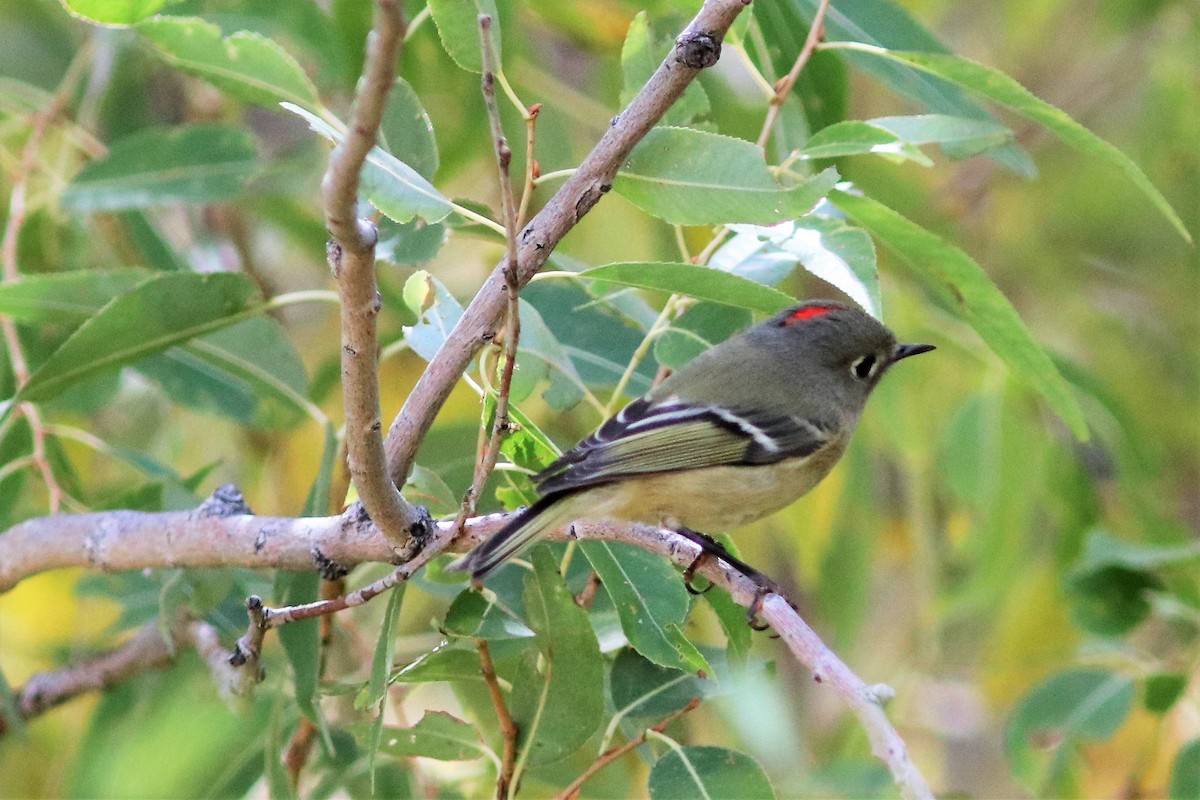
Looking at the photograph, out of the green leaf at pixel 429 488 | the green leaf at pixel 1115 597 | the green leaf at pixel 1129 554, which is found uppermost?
the green leaf at pixel 429 488

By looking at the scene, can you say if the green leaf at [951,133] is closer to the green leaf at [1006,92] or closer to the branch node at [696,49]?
the green leaf at [1006,92]

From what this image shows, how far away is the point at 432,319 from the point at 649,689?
63 centimetres

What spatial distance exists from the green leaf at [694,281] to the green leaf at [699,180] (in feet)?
0.31

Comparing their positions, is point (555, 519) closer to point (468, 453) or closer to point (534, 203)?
point (468, 453)

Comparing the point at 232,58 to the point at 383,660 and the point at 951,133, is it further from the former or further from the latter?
the point at 951,133

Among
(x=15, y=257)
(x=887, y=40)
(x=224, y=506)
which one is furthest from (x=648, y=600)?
(x=15, y=257)

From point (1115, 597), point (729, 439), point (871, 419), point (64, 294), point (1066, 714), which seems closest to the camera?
point (64, 294)

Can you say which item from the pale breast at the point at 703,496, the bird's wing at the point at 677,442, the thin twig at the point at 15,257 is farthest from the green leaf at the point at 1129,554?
the thin twig at the point at 15,257

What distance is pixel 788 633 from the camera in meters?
1.43

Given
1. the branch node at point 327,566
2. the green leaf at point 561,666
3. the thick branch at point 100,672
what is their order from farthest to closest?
1. the thick branch at point 100,672
2. the green leaf at point 561,666
3. the branch node at point 327,566

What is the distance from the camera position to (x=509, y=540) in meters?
1.50

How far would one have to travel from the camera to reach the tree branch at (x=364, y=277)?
89 cm

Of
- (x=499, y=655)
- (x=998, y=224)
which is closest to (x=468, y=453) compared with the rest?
(x=499, y=655)

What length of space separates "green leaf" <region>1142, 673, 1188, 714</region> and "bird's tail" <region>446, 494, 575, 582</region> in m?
1.43
